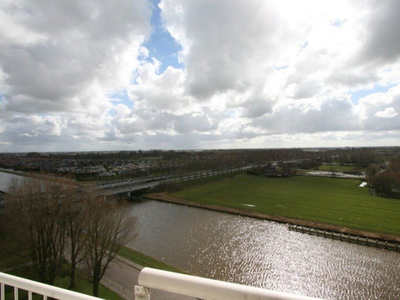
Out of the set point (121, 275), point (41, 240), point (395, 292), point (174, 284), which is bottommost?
point (395, 292)

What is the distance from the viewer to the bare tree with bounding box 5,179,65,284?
12.6 m

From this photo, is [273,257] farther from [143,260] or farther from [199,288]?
[199,288]

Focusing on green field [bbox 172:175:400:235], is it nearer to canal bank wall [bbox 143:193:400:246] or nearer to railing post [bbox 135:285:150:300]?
canal bank wall [bbox 143:193:400:246]

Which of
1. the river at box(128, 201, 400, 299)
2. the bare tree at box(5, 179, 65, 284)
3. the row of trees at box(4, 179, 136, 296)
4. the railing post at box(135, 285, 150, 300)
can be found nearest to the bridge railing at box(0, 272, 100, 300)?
the railing post at box(135, 285, 150, 300)

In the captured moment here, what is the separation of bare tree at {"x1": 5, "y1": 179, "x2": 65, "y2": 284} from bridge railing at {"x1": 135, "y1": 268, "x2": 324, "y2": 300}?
47.2 feet

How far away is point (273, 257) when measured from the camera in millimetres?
17562

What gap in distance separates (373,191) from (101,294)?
48.2 m

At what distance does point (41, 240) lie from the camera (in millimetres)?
13984

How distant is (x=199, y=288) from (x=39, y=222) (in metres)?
15.5

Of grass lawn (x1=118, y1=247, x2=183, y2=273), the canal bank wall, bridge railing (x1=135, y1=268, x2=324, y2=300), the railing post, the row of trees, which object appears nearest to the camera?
bridge railing (x1=135, y1=268, x2=324, y2=300)

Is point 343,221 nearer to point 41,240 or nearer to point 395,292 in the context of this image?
point 395,292

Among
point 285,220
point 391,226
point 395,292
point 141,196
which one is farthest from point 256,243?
point 141,196

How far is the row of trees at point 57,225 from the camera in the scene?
41.0 ft

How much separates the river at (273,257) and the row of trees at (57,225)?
6116 millimetres
